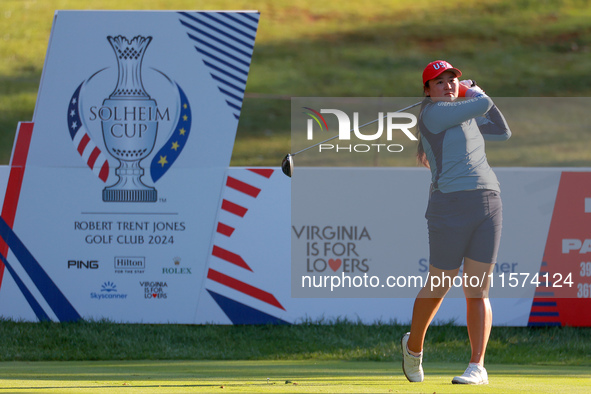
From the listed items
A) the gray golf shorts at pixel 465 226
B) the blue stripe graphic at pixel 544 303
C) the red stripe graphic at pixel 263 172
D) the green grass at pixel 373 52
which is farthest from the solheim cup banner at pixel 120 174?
the green grass at pixel 373 52

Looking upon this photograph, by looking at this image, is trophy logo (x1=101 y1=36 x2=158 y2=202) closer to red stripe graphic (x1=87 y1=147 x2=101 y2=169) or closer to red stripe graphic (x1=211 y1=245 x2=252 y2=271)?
red stripe graphic (x1=87 y1=147 x2=101 y2=169)

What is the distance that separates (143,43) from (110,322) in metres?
2.59

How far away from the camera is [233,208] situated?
778 cm

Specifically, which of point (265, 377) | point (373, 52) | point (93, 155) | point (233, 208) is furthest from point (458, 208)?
point (373, 52)

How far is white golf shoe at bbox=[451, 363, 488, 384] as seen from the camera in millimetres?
4556

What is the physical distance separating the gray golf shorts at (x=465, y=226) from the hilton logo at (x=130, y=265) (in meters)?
3.80

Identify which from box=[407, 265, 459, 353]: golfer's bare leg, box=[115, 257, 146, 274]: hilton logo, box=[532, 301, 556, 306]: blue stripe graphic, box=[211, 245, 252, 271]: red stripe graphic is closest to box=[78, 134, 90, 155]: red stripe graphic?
box=[115, 257, 146, 274]: hilton logo

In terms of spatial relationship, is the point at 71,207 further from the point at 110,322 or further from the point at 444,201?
the point at 444,201

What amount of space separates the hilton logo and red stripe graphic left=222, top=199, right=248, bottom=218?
2.89ft

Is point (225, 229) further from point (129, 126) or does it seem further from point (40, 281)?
point (40, 281)

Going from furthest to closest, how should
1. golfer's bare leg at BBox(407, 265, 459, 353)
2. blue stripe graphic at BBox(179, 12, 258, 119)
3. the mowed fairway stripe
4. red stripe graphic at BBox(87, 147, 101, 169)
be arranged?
blue stripe graphic at BBox(179, 12, 258, 119), red stripe graphic at BBox(87, 147, 101, 169), golfer's bare leg at BBox(407, 265, 459, 353), the mowed fairway stripe

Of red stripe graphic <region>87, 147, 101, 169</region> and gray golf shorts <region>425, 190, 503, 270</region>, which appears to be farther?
red stripe graphic <region>87, 147, 101, 169</region>

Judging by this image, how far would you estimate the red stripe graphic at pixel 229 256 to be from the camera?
7.77 metres

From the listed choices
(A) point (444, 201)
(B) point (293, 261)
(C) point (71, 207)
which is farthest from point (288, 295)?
(A) point (444, 201)
